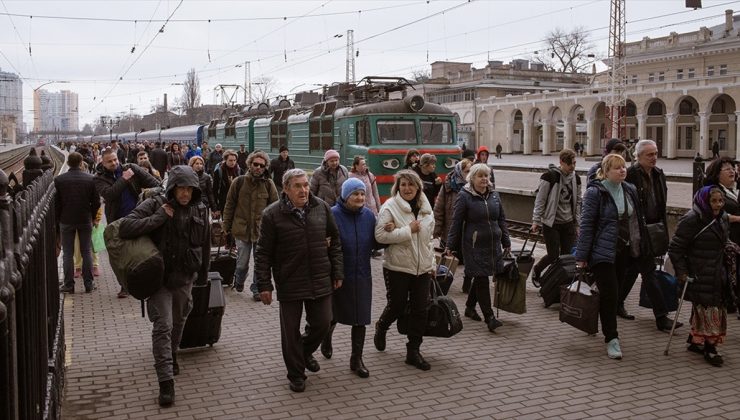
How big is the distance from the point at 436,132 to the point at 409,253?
1359cm

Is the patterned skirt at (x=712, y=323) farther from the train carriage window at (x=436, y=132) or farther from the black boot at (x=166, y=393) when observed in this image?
the train carriage window at (x=436, y=132)

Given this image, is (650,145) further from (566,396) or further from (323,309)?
(323,309)

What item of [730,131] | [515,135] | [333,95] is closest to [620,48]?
[730,131]

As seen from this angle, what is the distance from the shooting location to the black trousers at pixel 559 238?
972 cm

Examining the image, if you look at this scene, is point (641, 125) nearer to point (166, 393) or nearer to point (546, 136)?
point (546, 136)

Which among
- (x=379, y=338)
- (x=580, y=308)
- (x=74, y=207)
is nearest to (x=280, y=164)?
(x=74, y=207)

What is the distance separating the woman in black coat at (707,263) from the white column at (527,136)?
66307 millimetres

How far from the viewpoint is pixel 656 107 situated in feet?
207

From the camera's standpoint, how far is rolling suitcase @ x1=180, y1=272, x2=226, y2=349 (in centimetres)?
722

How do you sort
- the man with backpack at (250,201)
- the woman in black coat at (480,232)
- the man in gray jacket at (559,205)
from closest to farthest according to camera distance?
the woman in black coat at (480,232)
the man in gray jacket at (559,205)
the man with backpack at (250,201)

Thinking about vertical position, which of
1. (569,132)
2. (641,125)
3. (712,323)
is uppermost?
(641,125)

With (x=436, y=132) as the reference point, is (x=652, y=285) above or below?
below

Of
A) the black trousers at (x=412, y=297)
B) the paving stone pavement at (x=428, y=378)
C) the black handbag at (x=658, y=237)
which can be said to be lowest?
the paving stone pavement at (x=428, y=378)

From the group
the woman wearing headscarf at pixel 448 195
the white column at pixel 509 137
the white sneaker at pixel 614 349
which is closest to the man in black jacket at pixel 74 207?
the woman wearing headscarf at pixel 448 195
